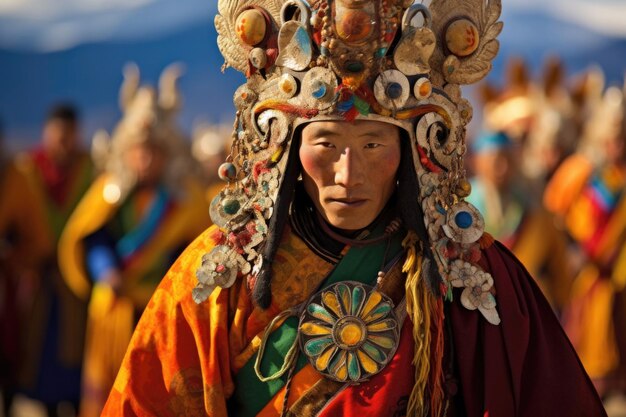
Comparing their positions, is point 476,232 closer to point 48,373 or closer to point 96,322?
point 96,322

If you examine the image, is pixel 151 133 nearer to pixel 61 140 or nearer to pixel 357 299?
pixel 61 140

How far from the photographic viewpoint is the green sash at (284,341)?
13.2 feet

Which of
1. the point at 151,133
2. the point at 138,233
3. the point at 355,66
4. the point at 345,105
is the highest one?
the point at 355,66

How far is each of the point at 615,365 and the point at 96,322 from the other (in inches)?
148

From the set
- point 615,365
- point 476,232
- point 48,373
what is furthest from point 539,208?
point 476,232

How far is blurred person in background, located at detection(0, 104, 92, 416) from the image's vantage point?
9.28 metres

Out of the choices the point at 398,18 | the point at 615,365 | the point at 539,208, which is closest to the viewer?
the point at 398,18

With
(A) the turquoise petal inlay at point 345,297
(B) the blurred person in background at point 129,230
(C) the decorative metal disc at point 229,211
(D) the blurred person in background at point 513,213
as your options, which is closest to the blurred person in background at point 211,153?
(B) the blurred person in background at point 129,230

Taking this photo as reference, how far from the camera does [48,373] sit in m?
9.27

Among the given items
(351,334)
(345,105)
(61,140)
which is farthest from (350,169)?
(61,140)

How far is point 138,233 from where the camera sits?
8.37 meters

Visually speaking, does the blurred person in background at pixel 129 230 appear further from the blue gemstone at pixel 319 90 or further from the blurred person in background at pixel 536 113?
the blue gemstone at pixel 319 90

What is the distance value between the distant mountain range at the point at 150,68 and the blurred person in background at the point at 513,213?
831cm

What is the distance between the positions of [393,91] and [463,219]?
1.46 feet
